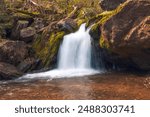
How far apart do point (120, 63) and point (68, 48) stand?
3761 millimetres

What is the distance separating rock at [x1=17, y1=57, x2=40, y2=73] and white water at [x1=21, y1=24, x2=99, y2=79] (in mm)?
822

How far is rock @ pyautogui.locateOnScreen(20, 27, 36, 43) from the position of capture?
2148 cm

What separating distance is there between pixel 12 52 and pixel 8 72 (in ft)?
5.88

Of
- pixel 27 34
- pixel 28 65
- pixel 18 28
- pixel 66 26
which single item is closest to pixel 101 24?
pixel 66 26

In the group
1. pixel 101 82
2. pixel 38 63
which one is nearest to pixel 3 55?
pixel 38 63

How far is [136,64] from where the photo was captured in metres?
18.1

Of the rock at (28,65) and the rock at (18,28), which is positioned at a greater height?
the rock at (18,28)

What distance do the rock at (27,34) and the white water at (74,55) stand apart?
8.25ft

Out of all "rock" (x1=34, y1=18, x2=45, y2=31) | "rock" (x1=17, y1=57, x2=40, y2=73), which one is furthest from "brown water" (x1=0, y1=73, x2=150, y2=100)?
"rock" (x1=34, y1=18, x2=45, y2=31)

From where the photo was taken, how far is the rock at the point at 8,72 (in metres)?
18.0

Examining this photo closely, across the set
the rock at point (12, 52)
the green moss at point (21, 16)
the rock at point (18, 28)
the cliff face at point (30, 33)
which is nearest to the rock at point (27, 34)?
the cliff face at point (30, 33)

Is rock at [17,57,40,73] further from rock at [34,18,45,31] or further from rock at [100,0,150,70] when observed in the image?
rock at [100,0,150,70]

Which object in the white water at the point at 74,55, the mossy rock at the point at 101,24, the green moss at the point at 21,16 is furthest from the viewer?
the green moss at the point at 21,16

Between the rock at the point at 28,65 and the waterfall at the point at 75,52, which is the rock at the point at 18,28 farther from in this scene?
the waterfall at the point at 75,52
